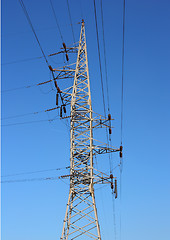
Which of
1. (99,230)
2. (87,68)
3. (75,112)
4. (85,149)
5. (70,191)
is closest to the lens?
(99,230)

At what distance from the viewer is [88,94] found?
22312 millimetres

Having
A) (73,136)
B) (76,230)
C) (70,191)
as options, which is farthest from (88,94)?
(76,230)

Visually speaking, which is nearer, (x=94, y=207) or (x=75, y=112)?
(x=94, y=207)

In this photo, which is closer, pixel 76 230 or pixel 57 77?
pixel 76 230

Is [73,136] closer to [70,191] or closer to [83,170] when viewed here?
[83,170]

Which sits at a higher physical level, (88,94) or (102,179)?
(88,94)

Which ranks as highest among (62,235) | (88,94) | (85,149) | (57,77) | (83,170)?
(57,77)

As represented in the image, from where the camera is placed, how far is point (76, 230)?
705 inches

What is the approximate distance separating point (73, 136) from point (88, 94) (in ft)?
11.7

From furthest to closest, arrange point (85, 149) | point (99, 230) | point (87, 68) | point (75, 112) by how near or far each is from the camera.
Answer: point (87, 68) < point (75, 112) < point (85, 149) < point (99, 230)

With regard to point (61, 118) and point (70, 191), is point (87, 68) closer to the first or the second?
point (61, 118)

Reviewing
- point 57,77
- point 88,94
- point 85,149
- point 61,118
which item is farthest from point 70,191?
point 57,77

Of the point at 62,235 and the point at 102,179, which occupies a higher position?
the point at 102,179

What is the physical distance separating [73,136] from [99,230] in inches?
269
